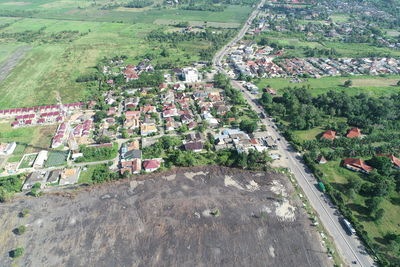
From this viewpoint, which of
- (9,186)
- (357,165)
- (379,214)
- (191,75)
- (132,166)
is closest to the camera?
(379,214)

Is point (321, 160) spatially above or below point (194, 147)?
below

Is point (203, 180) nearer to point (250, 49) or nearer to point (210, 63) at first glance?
point (210, 63)

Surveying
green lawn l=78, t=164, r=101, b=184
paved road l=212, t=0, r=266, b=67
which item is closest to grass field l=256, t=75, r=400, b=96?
paved road l=212, t=0, r=266, b=67

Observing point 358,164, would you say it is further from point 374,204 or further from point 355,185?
point 374,204

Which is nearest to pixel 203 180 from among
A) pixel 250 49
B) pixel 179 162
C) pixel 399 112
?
pixel 179 162

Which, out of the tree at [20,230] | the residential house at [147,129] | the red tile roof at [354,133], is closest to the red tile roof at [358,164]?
the red tile roof at [354,133]

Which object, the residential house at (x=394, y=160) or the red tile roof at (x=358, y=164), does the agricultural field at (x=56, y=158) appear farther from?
the residential house at (x=394, y=160)

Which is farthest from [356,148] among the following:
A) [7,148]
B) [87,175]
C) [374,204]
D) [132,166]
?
[7,148]
